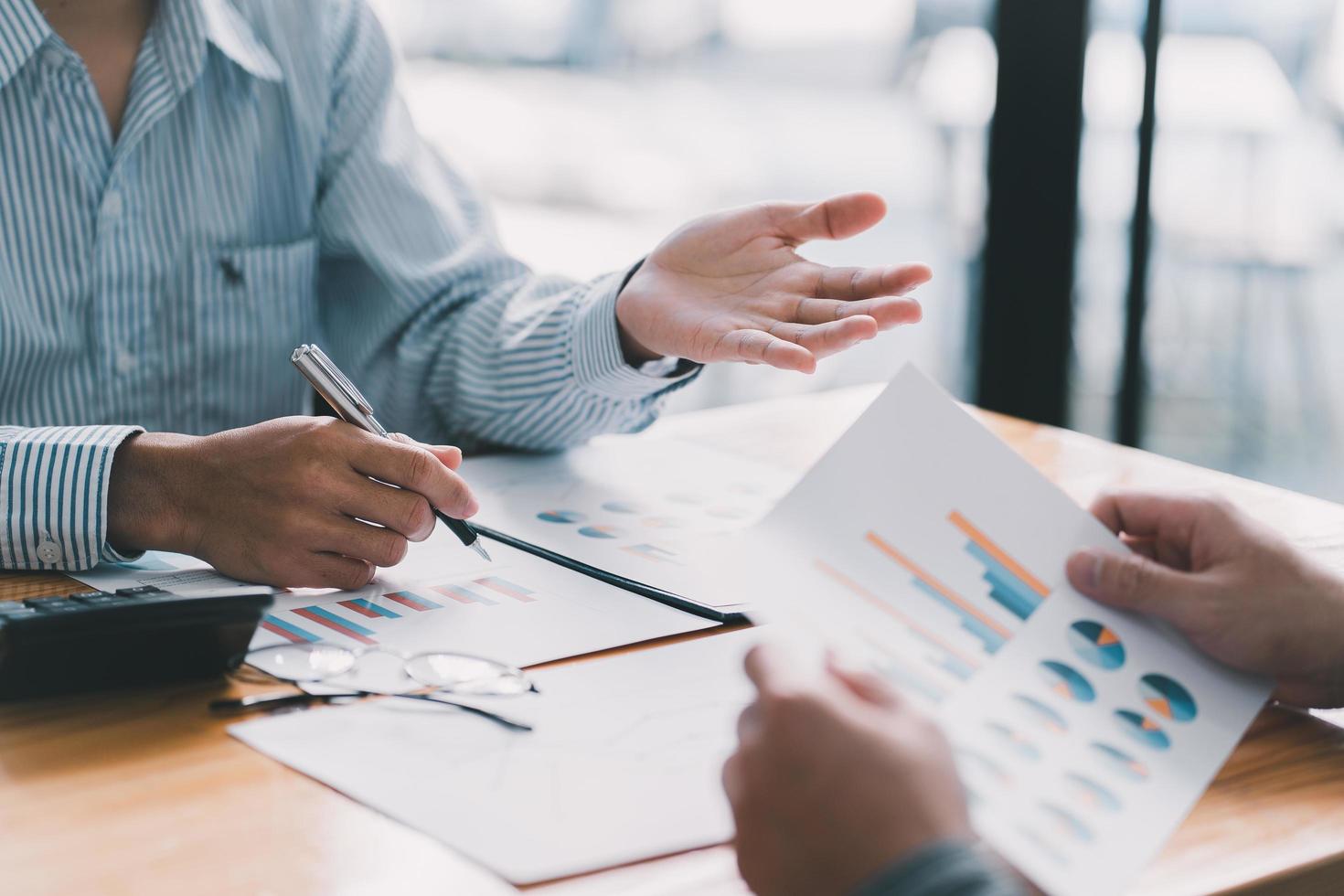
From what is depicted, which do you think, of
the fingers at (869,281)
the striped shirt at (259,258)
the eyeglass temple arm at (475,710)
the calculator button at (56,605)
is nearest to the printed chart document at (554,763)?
the eyeglass temple arm at (475,710)

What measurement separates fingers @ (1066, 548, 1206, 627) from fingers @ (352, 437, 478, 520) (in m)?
0.39

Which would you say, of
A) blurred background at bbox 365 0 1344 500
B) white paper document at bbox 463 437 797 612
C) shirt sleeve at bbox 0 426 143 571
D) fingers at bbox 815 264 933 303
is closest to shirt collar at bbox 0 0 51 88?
shirt sleeve at bbox 0 426 143 571

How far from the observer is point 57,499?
2.69 ft

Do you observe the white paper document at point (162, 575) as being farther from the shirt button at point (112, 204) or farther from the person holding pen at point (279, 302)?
the shirt button at point (112, 204)

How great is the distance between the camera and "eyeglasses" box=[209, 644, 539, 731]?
64cm

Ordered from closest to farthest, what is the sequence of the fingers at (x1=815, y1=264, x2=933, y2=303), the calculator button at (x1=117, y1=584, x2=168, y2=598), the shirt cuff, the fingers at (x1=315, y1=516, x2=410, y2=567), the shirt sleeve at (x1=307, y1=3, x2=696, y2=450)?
1. the calculator button at (x1=117, y1=584, x2=168, y2=598)
2. the fingers at (x1=315, y1=516, x2=410, y2=567)
3. the fingers at (x1=815, y1=264, x2=933, y2=303)
4. the shirt cuff
5. the shirt sleeve at (x1=307, y1=3, x2=696, y2=450)

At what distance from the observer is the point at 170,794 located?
0.55 metres

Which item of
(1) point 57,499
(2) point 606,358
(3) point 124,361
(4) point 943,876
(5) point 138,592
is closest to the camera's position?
(4) point 943,876

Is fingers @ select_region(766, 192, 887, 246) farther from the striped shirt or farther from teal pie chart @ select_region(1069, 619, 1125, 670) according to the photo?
teal pie chart @ select_region(1069, 619, 1125, 670)

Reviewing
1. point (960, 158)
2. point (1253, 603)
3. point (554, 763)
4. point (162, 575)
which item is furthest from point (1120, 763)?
point (960, 158)

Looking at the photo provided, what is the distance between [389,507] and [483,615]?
0.34 ft

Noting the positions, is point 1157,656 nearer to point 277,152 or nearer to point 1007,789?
point 1007,789

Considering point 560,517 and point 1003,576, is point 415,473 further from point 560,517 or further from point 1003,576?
point 1003,576

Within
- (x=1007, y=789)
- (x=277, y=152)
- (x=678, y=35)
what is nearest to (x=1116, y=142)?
(x=678, y=35)
